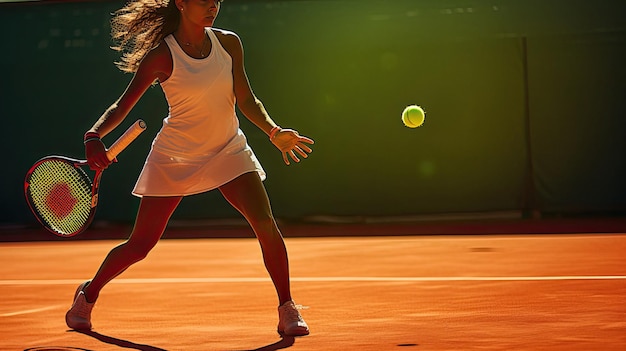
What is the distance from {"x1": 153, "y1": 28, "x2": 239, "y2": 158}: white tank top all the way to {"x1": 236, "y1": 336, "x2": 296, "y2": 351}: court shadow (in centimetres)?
79

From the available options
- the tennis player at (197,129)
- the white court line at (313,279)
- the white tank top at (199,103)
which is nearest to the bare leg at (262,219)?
the tennis player at (197,129)

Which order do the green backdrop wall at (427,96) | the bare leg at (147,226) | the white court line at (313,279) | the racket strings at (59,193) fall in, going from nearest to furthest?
1. the bare leg at (147,226)
2. the racket strings at (59,193)
3. the white court line at (313,279)
4. the green backdrop wall at (427,96)

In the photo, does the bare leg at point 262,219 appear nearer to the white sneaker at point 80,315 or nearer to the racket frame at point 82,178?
the racket frame at point 82,178

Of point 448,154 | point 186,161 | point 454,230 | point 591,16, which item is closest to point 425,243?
point 454,230

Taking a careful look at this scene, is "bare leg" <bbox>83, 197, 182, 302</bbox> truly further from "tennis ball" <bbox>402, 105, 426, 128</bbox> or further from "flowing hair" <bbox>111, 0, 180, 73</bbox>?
"tennis ball" <bbox>402, 105, 426, 128</bbox>

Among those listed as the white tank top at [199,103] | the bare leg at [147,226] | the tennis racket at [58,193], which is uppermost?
the white tank top at [199,103]

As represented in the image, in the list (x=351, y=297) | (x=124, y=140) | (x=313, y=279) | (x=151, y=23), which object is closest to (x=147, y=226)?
(x=124, y=140)

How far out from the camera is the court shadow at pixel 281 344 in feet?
13.4

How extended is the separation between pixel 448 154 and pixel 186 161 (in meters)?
7.53

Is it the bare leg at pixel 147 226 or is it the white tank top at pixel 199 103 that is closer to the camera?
the white tank top at pixel 199 103

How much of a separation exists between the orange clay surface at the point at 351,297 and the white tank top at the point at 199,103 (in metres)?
0.78

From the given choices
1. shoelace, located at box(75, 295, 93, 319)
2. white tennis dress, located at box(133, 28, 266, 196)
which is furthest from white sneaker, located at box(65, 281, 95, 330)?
white tennis dress, located at box(133, 28, 266, 196)

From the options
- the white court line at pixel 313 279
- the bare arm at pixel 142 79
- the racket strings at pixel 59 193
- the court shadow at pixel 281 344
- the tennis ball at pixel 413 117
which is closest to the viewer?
the court shadow at pixel 281 344

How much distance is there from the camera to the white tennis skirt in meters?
4.39
